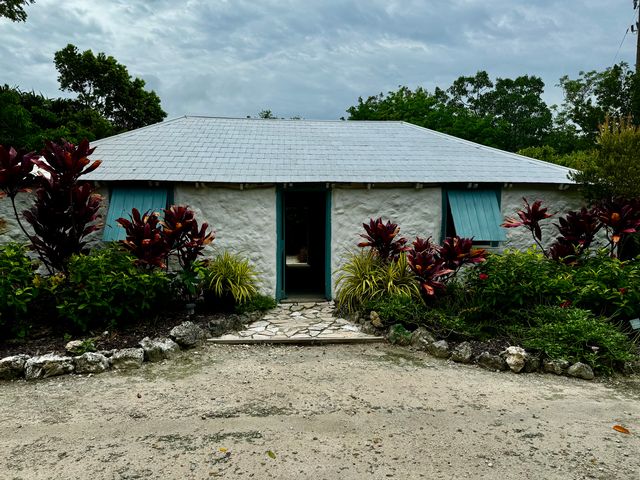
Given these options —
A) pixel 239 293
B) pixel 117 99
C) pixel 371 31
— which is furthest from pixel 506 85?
pixel 239 293

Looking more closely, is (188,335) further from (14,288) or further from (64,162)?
(64,162)

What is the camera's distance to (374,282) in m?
6.80

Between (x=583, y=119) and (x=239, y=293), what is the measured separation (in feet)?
40.9

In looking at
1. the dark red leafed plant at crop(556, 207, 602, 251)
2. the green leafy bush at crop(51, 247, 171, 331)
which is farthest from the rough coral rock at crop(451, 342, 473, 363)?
the green leafy bush at crop(51, 247, 171, 331)

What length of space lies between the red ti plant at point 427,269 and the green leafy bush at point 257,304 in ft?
8.67

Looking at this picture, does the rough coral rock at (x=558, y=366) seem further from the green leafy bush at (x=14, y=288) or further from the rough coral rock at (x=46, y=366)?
the green leafy bush at (x=14, y=288)

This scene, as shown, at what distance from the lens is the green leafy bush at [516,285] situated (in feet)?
19.8

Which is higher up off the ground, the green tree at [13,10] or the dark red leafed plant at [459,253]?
the green tree at [13,10]

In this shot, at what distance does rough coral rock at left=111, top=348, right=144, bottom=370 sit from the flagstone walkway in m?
1.08

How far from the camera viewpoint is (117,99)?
900 inches

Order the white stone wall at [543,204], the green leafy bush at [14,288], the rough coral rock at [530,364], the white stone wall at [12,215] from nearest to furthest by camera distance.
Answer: the rough coral rock at [530,364], the green leafy bush at [14,288], the white stone wall at [12,215], the white stone wall at [543,204]

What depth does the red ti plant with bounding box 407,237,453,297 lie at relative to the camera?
6398 millimetres

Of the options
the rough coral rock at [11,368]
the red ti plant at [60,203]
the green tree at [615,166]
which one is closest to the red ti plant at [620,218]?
the green tree at [615,166]

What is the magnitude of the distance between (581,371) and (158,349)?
5276 millimetres
